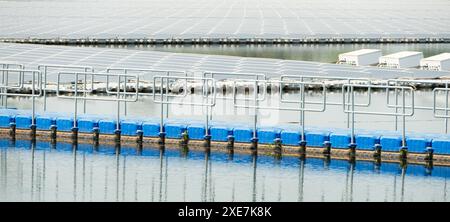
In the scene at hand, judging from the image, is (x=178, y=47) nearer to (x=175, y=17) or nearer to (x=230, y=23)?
(x=230, y=23)

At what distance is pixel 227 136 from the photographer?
76.2 feet

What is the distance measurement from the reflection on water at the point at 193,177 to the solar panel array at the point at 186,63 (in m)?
13.8

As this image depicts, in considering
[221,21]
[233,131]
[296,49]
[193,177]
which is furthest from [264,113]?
[221,21]

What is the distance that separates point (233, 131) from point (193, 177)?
9.48 ft

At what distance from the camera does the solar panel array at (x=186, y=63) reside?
37.3 m

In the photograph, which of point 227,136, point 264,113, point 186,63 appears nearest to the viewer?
point 227,136

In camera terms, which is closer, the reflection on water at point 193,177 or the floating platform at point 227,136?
the reflection on water at point 193,177

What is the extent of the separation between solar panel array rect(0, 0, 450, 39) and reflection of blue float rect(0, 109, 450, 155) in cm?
2941

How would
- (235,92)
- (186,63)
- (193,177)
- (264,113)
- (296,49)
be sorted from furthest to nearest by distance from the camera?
(296,49)
(186,63)
(264,113)
(235,92)
(193,177)

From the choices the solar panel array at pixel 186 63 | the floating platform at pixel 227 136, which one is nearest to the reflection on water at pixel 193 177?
the floating platform at pixel 227 136

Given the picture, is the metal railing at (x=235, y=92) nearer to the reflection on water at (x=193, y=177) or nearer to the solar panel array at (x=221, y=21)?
the reflection on water at (x=193, y=177)

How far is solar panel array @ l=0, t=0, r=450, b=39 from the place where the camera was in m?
58.4

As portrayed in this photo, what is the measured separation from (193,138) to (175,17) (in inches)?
1999

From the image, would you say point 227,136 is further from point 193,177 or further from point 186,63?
point 186,63
